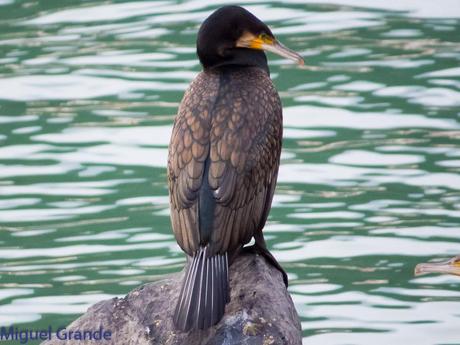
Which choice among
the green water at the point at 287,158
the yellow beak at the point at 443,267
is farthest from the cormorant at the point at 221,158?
the green water at the point at 287,158

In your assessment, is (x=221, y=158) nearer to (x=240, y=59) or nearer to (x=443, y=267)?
(x=240, y=59)

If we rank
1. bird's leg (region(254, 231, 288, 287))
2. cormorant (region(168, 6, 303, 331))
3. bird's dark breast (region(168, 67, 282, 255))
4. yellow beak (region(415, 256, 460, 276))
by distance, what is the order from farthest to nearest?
1. yellow beak (region(415, 256, 460, 276))
2. bird's leg (region(254, 231, 288, 287))
3. bird's dark breast (region(168, 67, 282, 255))
4. cormorant (region(168, 6, 303, 331))

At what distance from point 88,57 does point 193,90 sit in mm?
6323

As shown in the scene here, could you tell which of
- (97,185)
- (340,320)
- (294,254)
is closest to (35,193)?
(97,185)

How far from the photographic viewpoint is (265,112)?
6672 millimetres

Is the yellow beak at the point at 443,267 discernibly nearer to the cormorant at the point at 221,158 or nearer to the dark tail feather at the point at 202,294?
the cormorant at the point at 221,158

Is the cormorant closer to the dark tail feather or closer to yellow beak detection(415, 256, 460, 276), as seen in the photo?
the dark tail feather

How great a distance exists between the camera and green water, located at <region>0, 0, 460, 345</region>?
9.09 metres

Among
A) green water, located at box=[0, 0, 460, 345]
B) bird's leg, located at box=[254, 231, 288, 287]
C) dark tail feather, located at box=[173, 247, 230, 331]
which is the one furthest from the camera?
green water, located at box=[0, 0, 460, 345]

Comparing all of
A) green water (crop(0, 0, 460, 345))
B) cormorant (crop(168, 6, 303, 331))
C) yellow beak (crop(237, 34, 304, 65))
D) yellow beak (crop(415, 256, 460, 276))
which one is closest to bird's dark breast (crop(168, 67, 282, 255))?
cormorant (crop(168, 6, 303, 331))

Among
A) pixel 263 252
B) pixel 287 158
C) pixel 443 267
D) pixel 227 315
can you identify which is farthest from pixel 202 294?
pixel 287 158

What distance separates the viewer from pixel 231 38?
6773mm

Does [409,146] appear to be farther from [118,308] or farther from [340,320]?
[118,308]

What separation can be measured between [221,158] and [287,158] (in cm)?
440
